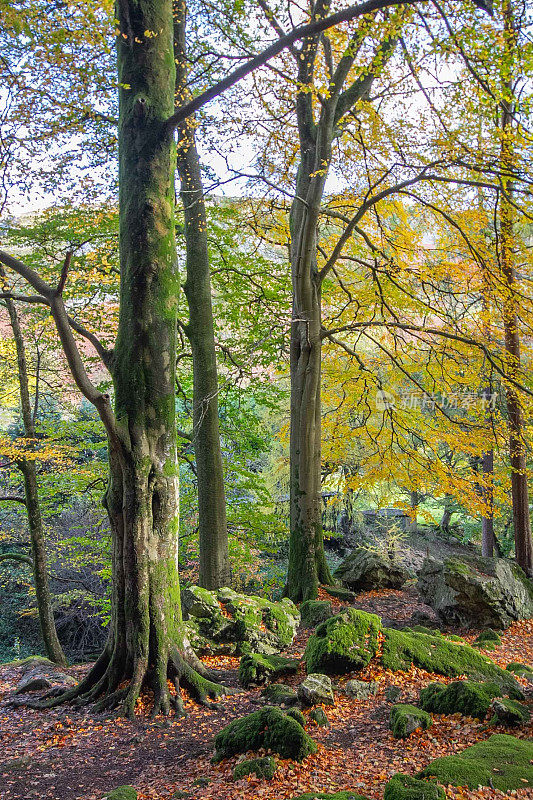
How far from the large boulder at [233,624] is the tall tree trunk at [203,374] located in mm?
1719

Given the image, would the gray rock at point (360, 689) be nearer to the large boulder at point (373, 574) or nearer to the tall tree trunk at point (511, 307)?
the tall tree trunk at point (511, 307)

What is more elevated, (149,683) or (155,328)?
(155,328)

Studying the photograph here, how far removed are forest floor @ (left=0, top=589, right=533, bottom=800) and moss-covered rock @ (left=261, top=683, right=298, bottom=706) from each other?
0.41 ft

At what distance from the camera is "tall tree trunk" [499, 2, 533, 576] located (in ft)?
16.0

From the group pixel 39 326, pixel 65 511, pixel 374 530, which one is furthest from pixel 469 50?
pixel 374 530

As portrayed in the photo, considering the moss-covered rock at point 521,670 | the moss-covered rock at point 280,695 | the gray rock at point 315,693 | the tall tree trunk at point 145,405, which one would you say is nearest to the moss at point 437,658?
the moss-covered rock at point 521,670

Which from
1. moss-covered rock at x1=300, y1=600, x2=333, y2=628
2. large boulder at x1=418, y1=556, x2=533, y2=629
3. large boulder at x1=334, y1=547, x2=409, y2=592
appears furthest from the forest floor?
large boulder at x1=334, y1=547, x2=409, y2=592

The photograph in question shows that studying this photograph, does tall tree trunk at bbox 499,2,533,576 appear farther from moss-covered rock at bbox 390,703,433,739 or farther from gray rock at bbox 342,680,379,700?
moss-covered rock at bbox 390,703,433,739

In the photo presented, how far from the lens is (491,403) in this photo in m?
10.4

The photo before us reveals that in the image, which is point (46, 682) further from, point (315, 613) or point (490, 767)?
point (490, 767)

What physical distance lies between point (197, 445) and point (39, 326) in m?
4.76

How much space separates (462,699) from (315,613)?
10.6 ft

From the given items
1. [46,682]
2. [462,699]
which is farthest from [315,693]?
[46,682]

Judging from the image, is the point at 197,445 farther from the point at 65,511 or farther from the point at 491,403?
the point at 65,511
